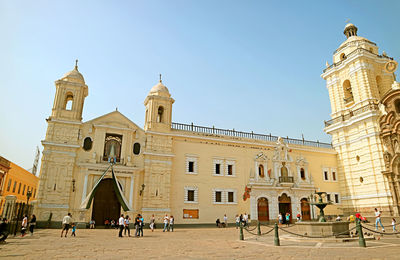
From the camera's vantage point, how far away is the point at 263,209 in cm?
2552

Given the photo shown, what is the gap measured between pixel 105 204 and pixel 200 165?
28.0 ft

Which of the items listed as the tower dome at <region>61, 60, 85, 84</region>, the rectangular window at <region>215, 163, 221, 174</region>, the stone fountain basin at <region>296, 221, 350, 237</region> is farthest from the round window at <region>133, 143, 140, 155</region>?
the stone fountain basin at <region>296, 221, 350, 237</region>

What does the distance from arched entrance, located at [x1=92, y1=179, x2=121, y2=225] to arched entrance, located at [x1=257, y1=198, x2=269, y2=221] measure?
12751 millimetres

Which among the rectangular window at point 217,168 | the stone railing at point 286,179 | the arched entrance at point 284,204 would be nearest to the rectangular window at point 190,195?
the rectangular window at point 217,168

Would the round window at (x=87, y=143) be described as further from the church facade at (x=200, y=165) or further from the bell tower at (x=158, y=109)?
the bell tower at (x=158, y=109)

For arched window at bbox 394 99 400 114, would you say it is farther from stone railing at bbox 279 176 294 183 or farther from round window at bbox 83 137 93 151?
round window at bbox 83 137 93 151

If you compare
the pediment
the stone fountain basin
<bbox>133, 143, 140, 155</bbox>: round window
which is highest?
the pediment

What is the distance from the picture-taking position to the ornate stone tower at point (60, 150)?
19234mm

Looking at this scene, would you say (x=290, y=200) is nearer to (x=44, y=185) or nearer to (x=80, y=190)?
(x=80, y=190)

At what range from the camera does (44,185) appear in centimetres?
1939

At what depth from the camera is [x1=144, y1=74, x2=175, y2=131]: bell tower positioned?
23719mm

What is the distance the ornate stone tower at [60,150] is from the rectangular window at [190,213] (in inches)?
356

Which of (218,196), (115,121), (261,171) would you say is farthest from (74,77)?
(261,171)

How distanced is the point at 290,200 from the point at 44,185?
2182 cm
